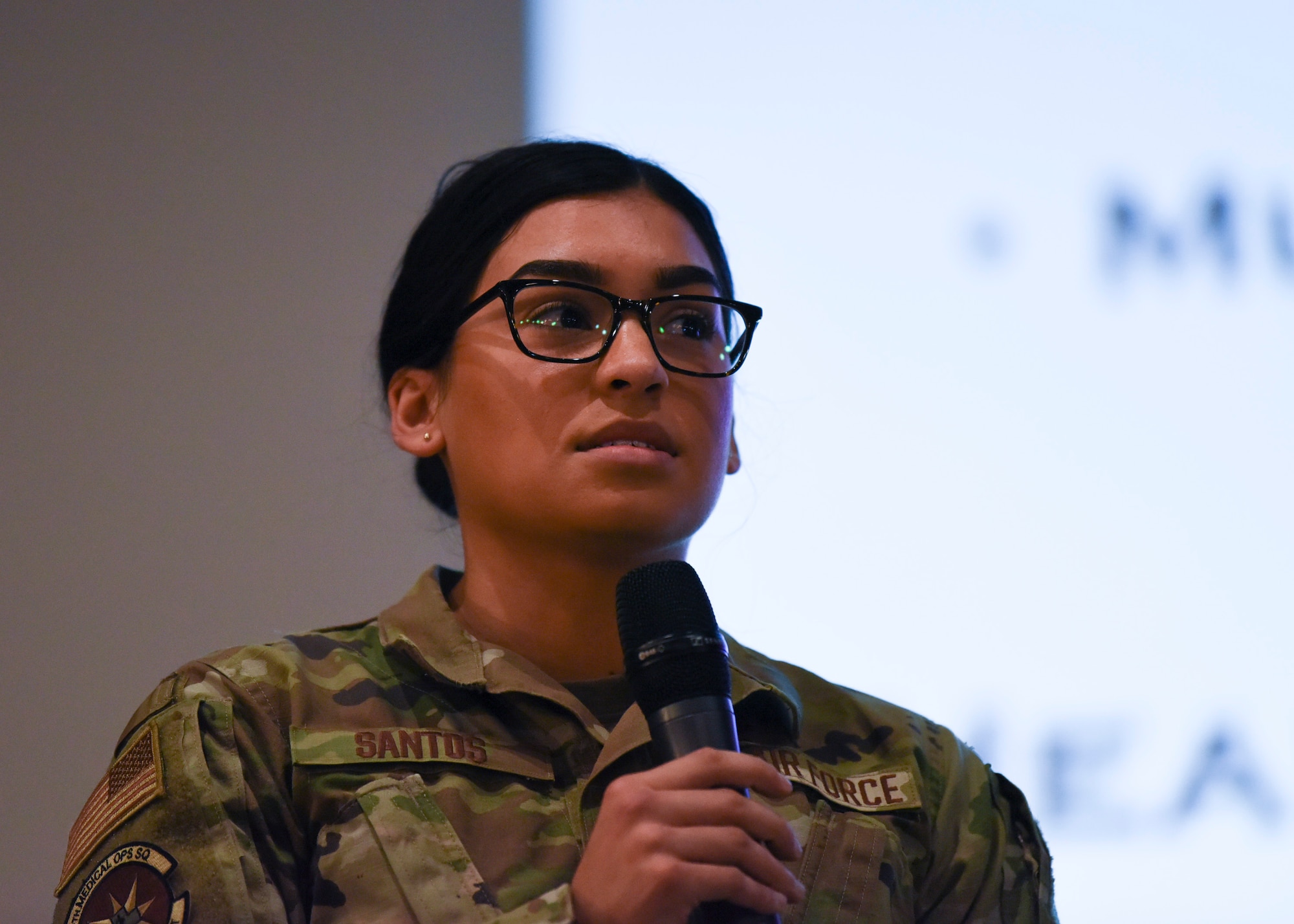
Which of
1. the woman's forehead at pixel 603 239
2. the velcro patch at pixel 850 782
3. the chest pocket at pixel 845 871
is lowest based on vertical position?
the chest pocket at pixel 845 871

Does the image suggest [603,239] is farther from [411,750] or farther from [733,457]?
[411,750]

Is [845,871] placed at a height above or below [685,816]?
below

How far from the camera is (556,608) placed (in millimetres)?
1246

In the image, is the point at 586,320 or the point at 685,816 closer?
the point at 685,816

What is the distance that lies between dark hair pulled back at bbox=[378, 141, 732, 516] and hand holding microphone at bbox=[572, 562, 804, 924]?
1.77 ft

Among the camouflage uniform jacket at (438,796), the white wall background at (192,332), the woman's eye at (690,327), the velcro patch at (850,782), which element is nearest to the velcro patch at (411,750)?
the camouflage uniform jacket at (438,796)

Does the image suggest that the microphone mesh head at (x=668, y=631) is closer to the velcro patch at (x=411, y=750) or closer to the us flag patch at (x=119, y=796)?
the velcro patch at (x=411, y=750)

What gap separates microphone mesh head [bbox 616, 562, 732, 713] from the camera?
2.82ft

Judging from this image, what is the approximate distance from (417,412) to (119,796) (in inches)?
19.7

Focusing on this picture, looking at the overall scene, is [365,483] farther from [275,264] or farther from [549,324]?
[549,324]

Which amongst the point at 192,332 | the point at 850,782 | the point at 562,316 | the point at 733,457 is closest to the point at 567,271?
the point at 562,316

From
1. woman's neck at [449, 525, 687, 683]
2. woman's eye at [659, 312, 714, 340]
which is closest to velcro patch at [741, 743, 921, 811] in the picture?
woman's neck at [449, 525, 687, 683]

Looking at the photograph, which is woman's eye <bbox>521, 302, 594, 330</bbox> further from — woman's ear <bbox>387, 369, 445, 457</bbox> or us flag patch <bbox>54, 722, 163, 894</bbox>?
us flag patch <bbox>54, 722, 163, 894</bbox>

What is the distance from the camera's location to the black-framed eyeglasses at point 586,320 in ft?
3.92
